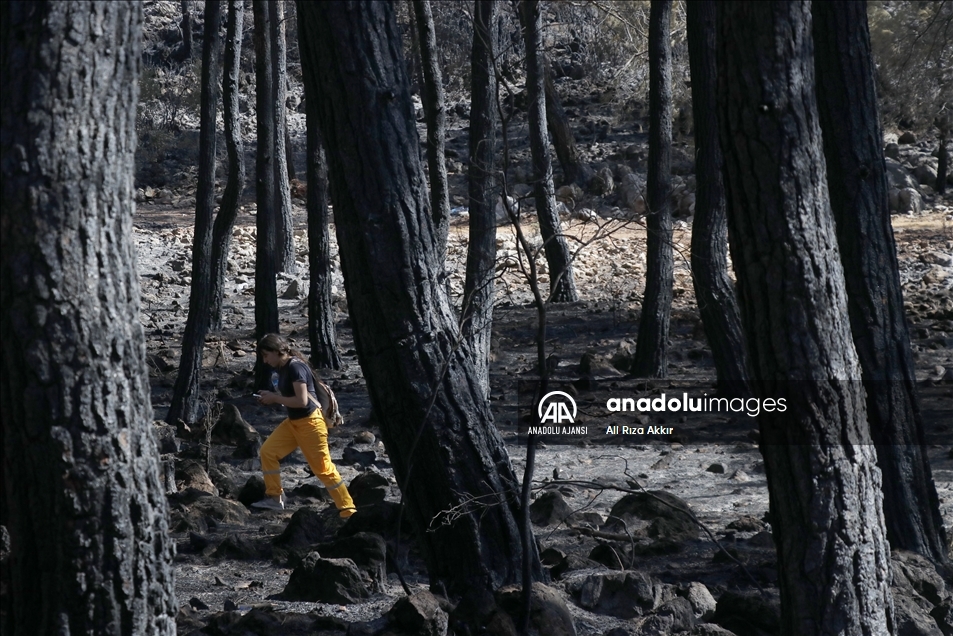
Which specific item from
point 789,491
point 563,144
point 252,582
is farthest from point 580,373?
point 563,144

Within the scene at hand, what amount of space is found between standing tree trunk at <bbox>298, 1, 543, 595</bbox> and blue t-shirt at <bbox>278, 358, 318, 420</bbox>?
226 centimetres

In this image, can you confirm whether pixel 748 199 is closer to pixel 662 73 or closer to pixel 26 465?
pixel 26 465

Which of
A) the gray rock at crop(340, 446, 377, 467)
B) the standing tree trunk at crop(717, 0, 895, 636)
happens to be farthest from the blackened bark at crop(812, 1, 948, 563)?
the gray rock at crop(340, 446, 377, 467)

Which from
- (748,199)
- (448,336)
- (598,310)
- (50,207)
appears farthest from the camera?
(598,310)

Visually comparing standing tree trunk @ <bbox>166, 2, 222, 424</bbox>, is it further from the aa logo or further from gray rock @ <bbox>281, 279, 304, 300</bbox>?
gray rock @ <bbox>281, 279, 304, 300</bbox>

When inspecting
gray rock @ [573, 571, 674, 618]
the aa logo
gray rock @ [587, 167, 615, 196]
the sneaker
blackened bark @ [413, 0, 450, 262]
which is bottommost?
gray rock @ [573, 571, 674, 618]

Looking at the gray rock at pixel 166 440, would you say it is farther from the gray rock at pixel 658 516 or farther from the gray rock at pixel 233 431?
the gray rock at pixel 658 516

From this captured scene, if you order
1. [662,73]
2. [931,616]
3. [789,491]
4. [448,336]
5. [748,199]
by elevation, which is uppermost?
[662,73]

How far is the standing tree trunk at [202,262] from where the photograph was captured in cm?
1084

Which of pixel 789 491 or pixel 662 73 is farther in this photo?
pixel 662 73

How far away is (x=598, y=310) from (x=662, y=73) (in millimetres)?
5585

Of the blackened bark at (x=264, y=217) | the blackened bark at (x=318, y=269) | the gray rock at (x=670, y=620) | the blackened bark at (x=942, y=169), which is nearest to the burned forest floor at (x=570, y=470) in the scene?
the gray rock at (x=670, y=620)

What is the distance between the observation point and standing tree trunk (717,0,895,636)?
4199 millimetres

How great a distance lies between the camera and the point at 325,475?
7648mm
